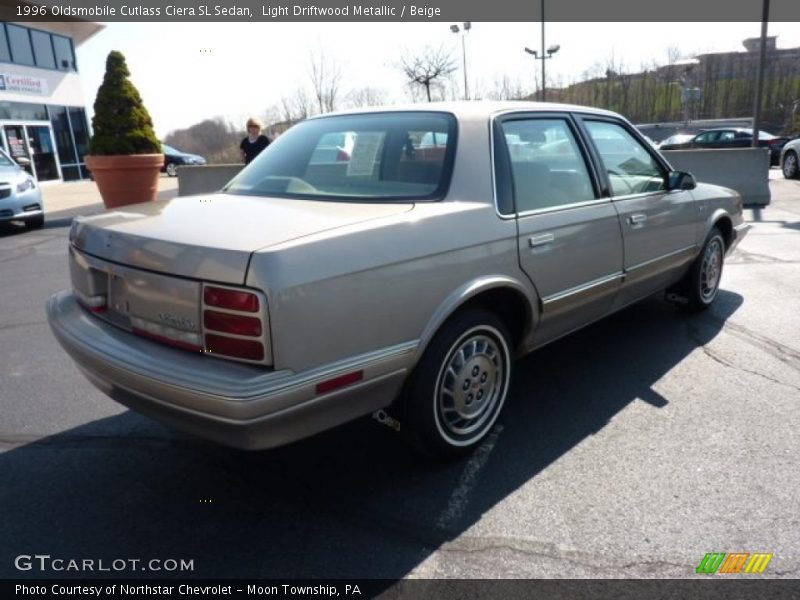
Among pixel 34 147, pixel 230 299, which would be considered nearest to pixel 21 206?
pixel 230 299

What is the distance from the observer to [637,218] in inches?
152

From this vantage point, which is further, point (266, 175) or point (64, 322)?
point (266, 175)

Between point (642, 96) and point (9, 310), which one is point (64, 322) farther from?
point (642, 96)

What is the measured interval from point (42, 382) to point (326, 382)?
2.74 meters

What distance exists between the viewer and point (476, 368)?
2984mm

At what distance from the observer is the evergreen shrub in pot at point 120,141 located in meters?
10.8

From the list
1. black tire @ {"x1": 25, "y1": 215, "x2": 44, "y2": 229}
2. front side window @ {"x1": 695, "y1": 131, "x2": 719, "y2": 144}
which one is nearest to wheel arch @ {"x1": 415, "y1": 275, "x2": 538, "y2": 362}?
black tire @ {"x1": 25, "y1": 215, "x2": 44, "y2": 229}

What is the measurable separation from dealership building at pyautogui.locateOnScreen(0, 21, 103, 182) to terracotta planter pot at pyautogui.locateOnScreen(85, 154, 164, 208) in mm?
13323

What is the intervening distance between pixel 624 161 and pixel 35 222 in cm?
1123

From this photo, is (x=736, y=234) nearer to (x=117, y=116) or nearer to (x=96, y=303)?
(x=96, y=303)

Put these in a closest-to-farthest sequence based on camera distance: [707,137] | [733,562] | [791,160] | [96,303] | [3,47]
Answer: [733,562], [96,303], [791,160], [3,47], [707,137]

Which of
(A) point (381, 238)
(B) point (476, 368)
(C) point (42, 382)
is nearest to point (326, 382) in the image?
(A) point (381, 238)

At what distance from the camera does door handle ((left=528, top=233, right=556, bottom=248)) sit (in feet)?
10.0

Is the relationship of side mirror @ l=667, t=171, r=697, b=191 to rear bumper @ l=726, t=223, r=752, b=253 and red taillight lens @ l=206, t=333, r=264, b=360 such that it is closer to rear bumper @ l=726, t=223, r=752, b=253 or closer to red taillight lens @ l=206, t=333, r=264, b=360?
rear bumper @ l=726, t=223, r=752, b=253
